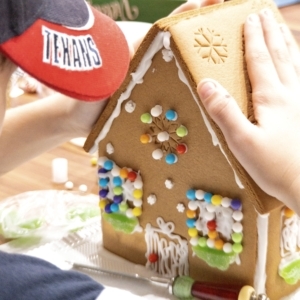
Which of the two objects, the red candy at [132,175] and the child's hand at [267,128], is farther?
the red candy at [132,175]

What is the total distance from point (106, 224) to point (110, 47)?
0.32 meters

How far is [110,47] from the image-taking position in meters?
0.52

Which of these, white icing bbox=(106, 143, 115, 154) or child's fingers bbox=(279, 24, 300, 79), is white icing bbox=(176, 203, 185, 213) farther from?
child's fingers bbox=(279, 24, 300, 79)

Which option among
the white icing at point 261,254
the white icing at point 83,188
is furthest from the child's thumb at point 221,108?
the white icing at point 83,188

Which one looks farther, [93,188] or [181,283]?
[93,188]

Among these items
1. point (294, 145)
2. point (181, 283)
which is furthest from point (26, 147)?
point (294, 145)

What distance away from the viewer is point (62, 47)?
0.46 m

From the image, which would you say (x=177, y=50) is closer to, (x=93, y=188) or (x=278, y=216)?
(x=278, y=216)

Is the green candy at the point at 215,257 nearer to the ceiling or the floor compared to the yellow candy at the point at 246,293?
nearer to the ceiling

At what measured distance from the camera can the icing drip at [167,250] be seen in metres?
0.69

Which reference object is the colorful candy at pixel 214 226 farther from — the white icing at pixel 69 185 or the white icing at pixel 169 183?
the white icing at pixel 69 185

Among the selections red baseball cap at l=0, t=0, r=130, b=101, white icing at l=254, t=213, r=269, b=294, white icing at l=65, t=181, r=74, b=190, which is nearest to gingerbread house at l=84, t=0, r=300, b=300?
white icing at l=254, t=213, r=269, b=294

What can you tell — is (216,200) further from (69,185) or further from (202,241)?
(69,185)

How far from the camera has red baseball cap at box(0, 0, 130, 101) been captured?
43 cm
